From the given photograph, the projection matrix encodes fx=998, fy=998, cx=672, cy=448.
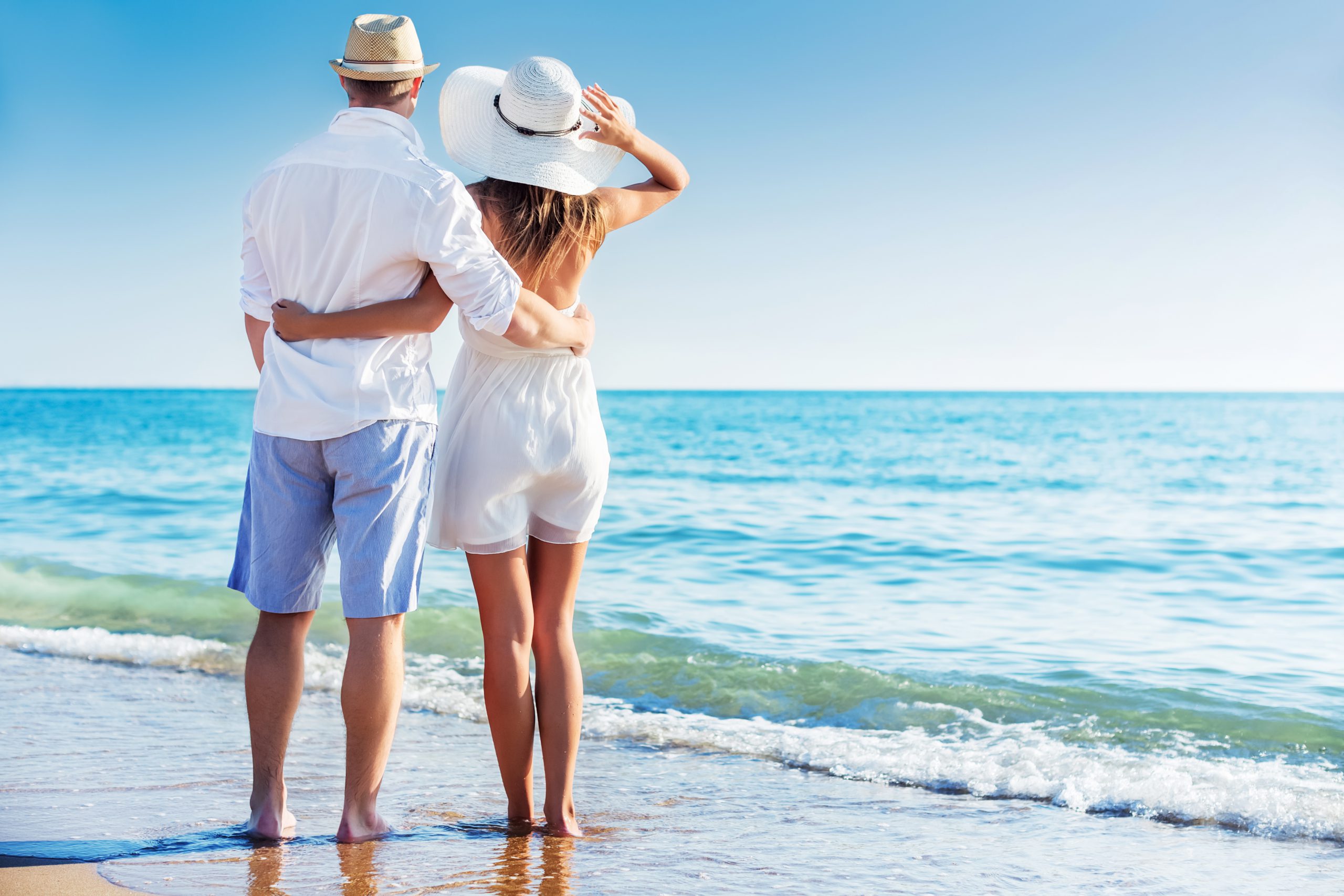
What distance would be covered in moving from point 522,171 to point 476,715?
2.33 m

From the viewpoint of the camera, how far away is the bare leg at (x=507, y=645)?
7.31 feet

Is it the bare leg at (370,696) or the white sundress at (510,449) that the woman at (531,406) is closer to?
the white sundress at (510,449)

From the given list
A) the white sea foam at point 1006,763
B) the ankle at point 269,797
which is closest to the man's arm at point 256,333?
the ankle at point 269,797

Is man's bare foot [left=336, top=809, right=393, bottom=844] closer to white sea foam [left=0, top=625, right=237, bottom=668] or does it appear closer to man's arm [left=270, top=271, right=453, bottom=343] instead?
man's arm [left=270, top=271, right=453, bottom=343]

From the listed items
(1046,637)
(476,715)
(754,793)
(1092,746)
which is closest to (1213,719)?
(1092,746)

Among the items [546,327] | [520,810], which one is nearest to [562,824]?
[520,810]

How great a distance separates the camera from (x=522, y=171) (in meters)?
2.10

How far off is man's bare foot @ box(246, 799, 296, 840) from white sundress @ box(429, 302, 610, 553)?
0.69 metres

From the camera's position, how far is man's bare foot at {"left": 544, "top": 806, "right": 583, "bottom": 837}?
2.36 m

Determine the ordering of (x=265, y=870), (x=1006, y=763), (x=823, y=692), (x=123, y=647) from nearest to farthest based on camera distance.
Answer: (x=265, y=870) < (x=1006, y=763) < (x=823, y=692) < (x=123, y=647)

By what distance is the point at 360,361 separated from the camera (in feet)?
6.45

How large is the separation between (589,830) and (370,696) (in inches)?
29.0

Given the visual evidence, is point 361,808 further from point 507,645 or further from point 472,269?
point 472,269

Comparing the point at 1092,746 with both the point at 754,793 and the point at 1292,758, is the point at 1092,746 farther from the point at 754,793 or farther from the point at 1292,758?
the point at 754,793
